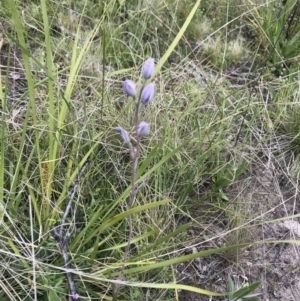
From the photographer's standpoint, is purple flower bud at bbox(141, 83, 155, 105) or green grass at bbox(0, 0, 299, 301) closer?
purple flower bud at bbox(141, 83, 155, 105)

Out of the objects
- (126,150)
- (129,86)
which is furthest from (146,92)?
(126,150)

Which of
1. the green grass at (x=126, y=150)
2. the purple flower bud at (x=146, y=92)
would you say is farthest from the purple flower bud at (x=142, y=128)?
the green grass at (x=126, y=150)

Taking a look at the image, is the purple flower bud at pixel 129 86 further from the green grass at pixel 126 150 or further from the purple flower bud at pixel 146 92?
the green grass at pixel 126 150

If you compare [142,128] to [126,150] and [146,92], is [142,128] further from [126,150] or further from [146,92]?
[126,150]

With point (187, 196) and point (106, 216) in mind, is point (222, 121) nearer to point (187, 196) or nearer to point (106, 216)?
point (187, 196)

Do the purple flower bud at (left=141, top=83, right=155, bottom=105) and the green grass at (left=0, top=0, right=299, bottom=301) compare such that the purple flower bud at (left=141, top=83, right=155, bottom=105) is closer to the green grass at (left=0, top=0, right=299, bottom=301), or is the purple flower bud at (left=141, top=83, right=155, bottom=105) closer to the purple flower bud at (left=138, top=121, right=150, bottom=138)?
the purple flower bud at (left=138, top=121, right=150, bottom=138)

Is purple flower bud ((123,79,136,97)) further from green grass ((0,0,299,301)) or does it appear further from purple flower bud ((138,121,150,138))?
green grass ((0,0,299,301))

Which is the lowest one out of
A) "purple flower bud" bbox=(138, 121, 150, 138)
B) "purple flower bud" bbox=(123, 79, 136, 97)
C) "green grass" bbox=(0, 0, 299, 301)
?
"green grass" bbox=(0, 0, 299, 301)

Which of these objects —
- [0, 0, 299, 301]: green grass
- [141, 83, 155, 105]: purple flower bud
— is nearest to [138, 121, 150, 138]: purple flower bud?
[141, 83, 155, 105]: purple flower bud

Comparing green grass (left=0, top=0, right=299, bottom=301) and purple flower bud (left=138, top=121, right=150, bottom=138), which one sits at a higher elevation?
purple flower bud (left=138, top=121, right=150, bottom=138)
